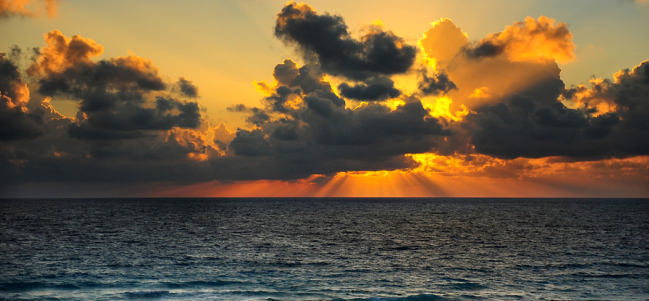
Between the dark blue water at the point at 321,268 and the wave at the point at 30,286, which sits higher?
the dark blue water at the point at 321,268

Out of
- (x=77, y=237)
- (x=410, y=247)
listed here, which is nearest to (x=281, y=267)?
(x=410, y=247)

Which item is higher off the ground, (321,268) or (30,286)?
(321,268)

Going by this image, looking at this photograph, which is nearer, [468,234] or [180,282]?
[180,282]

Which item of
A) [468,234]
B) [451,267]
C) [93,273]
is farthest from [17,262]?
[468,234]

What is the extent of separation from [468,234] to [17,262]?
7787 centimetres

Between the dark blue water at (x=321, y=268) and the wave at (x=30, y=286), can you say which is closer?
the dark blue water at (x=321, y=268)

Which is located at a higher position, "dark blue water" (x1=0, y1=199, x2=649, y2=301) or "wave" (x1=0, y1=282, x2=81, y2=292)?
"dark blue water" (x1=0, y1=199, x2=649, y2=301)

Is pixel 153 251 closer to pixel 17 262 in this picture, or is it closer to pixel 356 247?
pixel 17 262

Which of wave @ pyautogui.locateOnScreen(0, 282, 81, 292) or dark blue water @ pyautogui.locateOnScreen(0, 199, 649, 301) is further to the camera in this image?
wave @ pyautogui.locateOnScreen(0, 282, 81, 292)

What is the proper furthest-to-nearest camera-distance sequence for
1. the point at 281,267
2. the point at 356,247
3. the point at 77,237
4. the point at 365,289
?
the point at 77,237 → the point at 356,247 → the point at 281,267 → the point at 365,289

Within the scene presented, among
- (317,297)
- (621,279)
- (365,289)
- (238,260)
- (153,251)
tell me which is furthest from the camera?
(153,251)

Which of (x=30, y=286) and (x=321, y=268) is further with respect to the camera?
(x=321, y=268)

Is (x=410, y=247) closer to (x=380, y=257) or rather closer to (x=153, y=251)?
(x=380, y=257)

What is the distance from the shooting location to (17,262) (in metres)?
52.0
